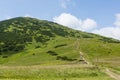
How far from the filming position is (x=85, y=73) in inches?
2800


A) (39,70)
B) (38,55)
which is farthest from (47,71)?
(38,55)

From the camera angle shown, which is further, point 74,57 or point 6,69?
point 74,57

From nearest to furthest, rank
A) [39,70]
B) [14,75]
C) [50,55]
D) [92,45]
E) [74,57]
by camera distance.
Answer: [14,75], [39,70], [74,57], [50,55], [92,45]

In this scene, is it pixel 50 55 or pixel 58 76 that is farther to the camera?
pixel 50 55

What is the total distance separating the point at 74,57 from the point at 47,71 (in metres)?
76.0

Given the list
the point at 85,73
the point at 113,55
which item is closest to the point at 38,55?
the point at 113,55

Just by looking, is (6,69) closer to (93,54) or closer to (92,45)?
(93,54)

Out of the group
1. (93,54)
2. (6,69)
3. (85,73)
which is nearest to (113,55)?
(93,54)

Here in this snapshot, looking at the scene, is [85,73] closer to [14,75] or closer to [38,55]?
[14,75]

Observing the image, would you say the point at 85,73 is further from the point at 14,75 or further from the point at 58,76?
the point at 14,75

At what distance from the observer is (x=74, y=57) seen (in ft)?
468

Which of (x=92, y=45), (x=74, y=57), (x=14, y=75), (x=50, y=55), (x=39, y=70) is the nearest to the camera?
(x=14, y=75)

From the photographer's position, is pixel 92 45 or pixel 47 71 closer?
pixel 47 71

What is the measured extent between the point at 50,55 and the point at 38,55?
449 inches
